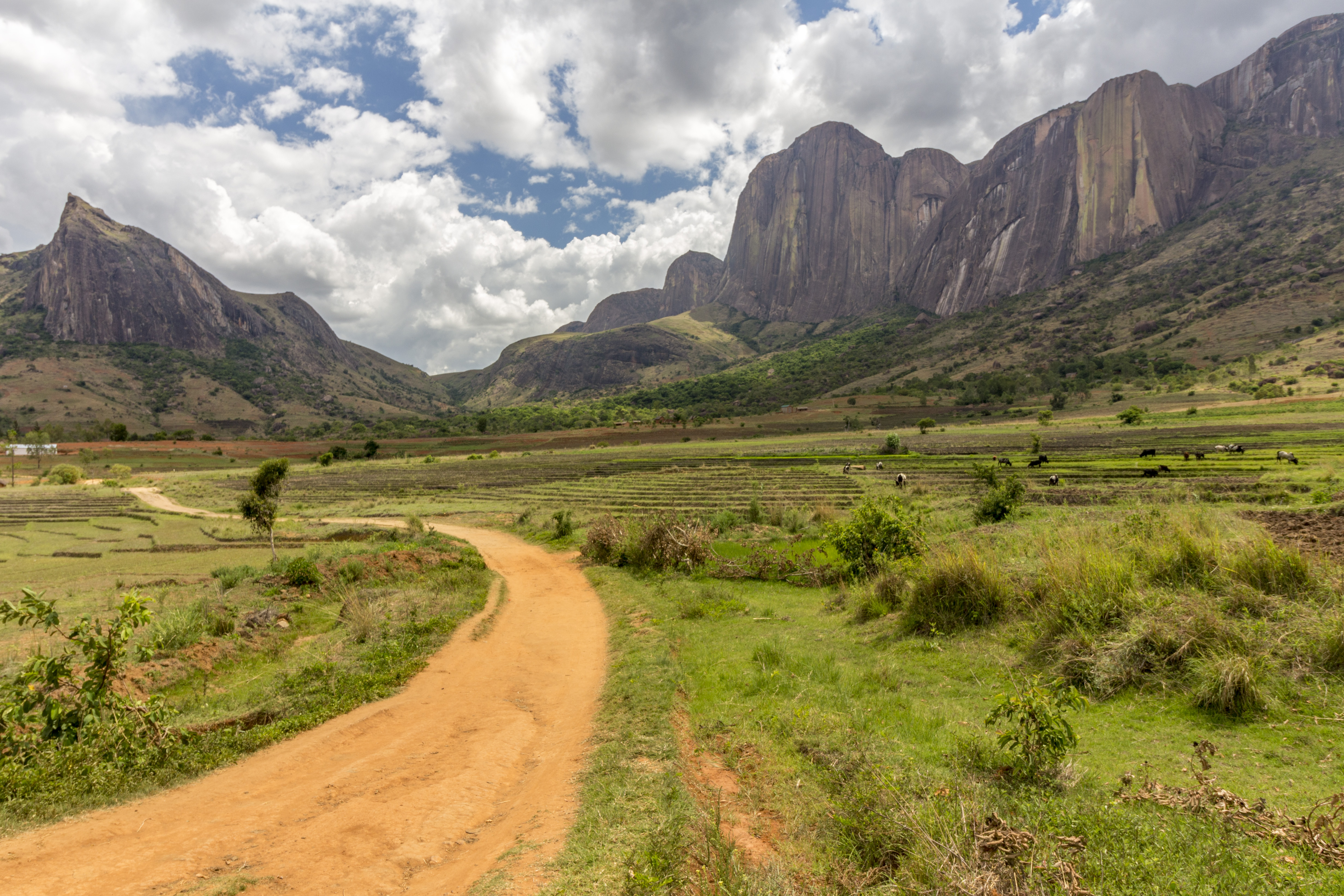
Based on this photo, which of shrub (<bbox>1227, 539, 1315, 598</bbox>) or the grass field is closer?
the grass field

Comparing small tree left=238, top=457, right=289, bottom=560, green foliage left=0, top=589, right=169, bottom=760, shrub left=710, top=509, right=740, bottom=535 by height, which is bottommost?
shrub left=710, top=509, right=740, bottom=535

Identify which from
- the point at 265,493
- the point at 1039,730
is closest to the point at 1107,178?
the point at 1039,730

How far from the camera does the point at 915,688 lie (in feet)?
30.5

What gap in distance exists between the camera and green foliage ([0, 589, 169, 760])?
6.76m

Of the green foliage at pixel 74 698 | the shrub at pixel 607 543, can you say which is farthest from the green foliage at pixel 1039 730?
the shrub at pixel 607 543

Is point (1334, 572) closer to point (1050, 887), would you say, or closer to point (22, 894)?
point (1050, 887)

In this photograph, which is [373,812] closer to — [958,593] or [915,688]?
[915,688]

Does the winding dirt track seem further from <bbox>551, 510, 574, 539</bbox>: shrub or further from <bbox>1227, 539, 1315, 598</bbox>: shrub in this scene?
<bbox>551, 510, 574, 539</bbox>: shrub

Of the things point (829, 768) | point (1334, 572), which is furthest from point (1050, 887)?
point (1334, 572)

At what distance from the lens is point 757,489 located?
137 feet

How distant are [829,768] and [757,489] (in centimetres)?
3517

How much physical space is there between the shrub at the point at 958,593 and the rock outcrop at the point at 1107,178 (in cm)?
19859

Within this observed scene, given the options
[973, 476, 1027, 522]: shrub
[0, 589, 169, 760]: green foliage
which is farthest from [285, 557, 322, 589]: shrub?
[973, 476, 1027, 522]: shrub

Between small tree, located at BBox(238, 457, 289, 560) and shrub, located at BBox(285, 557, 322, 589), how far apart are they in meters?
4.98
